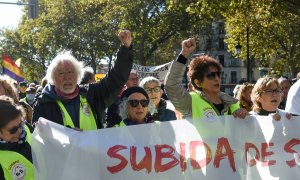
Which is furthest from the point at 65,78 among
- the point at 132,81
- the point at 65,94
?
the point at 132,81

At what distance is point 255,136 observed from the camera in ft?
14.6

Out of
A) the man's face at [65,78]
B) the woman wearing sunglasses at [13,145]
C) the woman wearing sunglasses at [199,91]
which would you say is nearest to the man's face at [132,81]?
the woman wearing sunglasses at [199,91]

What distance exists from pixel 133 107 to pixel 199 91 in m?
0.63

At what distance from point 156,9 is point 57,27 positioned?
9232 millimetres

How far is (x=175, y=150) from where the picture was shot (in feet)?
13.5

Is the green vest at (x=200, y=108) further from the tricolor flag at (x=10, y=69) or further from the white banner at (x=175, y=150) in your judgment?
the tricolor flag at (x=10, y=69)

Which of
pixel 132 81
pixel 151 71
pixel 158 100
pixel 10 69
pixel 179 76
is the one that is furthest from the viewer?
pixel 10 69

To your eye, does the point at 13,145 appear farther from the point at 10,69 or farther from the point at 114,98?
the point at 10,69

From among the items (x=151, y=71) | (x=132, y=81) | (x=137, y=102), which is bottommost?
(x=137, y=102)

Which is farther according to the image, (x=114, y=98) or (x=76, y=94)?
(x=114, y=98)

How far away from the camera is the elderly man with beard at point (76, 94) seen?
157 inches

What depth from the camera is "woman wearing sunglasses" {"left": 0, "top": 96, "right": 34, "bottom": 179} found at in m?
3.43

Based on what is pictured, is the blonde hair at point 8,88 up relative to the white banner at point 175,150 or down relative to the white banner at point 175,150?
up

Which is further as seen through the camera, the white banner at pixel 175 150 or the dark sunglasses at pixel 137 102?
the dark sunglasses at pixel 137 102
